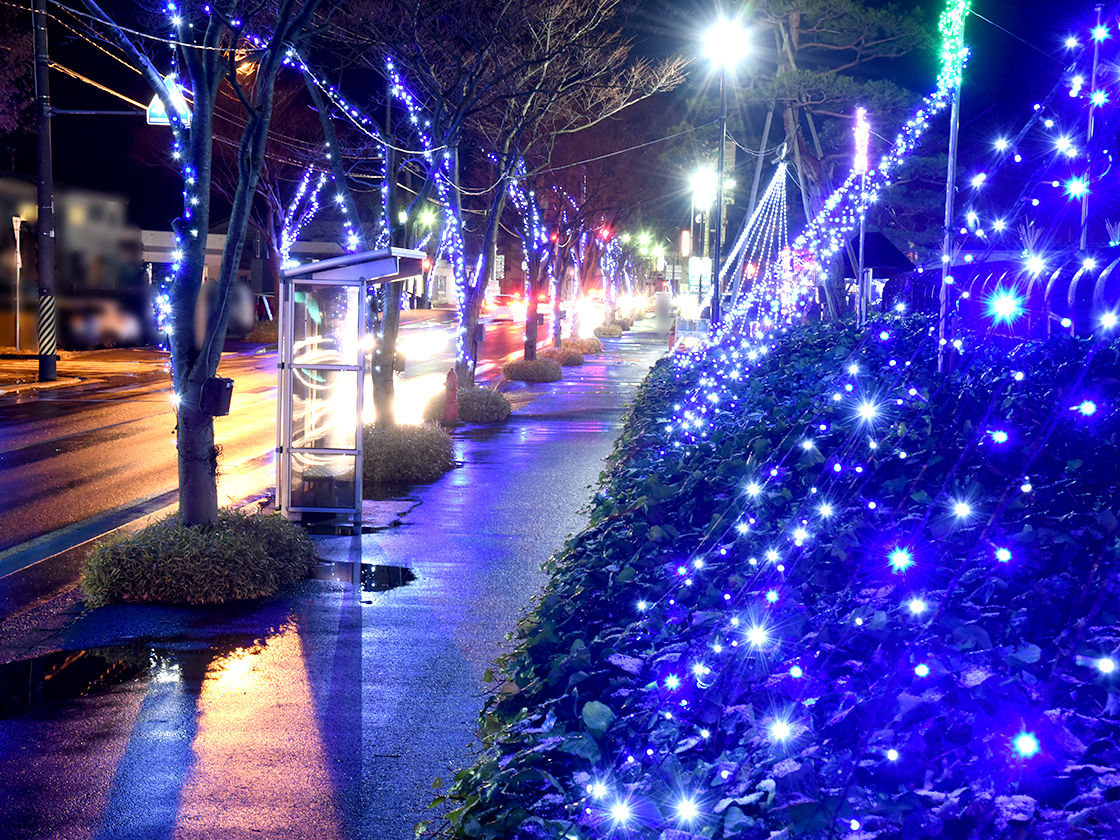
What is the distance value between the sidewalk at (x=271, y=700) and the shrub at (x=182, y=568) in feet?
0.50

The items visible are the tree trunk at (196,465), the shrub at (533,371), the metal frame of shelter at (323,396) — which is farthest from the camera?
the shrub at (533,371)

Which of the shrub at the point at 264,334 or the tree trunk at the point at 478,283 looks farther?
the shrub at the point at 264,334

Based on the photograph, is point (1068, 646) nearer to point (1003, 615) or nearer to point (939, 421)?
point (1003, 615)

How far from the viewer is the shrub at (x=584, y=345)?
38122mm

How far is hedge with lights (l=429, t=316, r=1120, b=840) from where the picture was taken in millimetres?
3053

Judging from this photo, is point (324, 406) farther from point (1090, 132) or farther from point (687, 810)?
point (687, 810)

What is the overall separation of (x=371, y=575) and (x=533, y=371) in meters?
20.1

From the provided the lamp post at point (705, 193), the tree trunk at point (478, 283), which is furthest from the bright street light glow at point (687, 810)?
the lamp post at point (705, 193)

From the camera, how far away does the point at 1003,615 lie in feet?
12.2

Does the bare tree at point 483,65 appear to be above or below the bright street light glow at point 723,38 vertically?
below

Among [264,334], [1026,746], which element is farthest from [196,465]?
[264,334]

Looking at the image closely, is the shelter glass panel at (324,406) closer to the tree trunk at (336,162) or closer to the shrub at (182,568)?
the shrub at (182,568)

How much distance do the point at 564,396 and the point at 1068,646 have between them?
70.8 ft

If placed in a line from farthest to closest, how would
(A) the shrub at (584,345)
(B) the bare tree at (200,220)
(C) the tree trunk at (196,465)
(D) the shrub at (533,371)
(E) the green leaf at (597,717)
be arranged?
(A) the shrub at (584,345)
(D) the shrub at (533,371)
(C) the tree trunk at (196,465)
(B) the bare tree at (200,220)
(E) the green leaf at (597,717)
